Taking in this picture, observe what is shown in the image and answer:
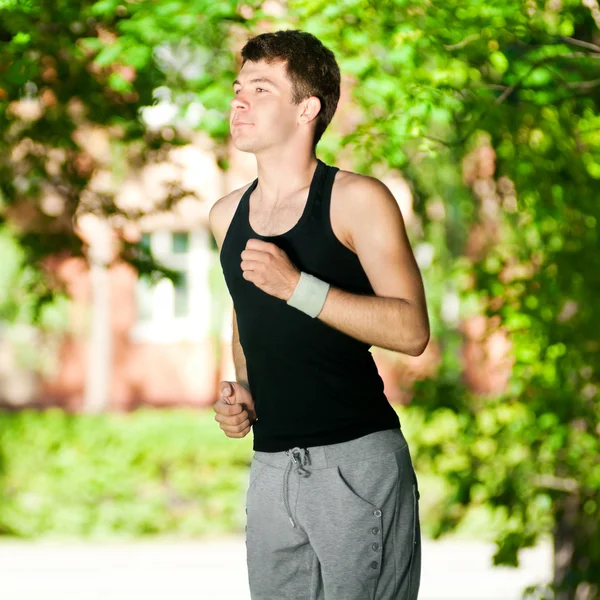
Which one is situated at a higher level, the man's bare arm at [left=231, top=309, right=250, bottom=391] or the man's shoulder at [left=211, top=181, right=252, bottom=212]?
the man's shoulder at [left=211, top=181, right=252, bottom=212]

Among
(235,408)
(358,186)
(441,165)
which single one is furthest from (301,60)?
(441,165)

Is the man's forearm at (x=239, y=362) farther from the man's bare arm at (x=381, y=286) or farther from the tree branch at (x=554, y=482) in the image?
the tree branch at (x=554, y=482)

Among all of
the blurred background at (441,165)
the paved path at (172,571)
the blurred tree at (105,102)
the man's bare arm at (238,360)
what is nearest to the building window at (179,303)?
the paved path at (172,571)

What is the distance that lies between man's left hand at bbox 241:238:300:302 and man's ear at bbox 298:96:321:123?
0.41 meters

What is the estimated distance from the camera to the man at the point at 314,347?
2.40 m

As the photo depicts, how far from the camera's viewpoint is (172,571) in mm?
10531

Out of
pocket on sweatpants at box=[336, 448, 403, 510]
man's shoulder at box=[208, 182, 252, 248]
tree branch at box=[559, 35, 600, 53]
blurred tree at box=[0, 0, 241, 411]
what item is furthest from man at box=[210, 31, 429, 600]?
blurred tree at box=[0, 0, 241, 411]

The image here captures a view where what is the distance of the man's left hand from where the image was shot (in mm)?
2330

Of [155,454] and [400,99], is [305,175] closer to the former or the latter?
[400,99]

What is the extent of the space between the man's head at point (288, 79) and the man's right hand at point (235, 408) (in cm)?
58

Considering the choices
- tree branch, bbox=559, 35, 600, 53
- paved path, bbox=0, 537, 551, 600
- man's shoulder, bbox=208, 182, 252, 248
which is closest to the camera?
man's shoulder, bbox=208, 182, 252, 248

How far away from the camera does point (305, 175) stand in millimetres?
2604

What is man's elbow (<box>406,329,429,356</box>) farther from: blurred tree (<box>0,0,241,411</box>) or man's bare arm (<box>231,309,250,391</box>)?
blurred tree (<box>0,0,241,411</box>)

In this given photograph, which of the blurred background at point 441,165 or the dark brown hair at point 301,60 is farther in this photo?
the blurred background at point 441,165
